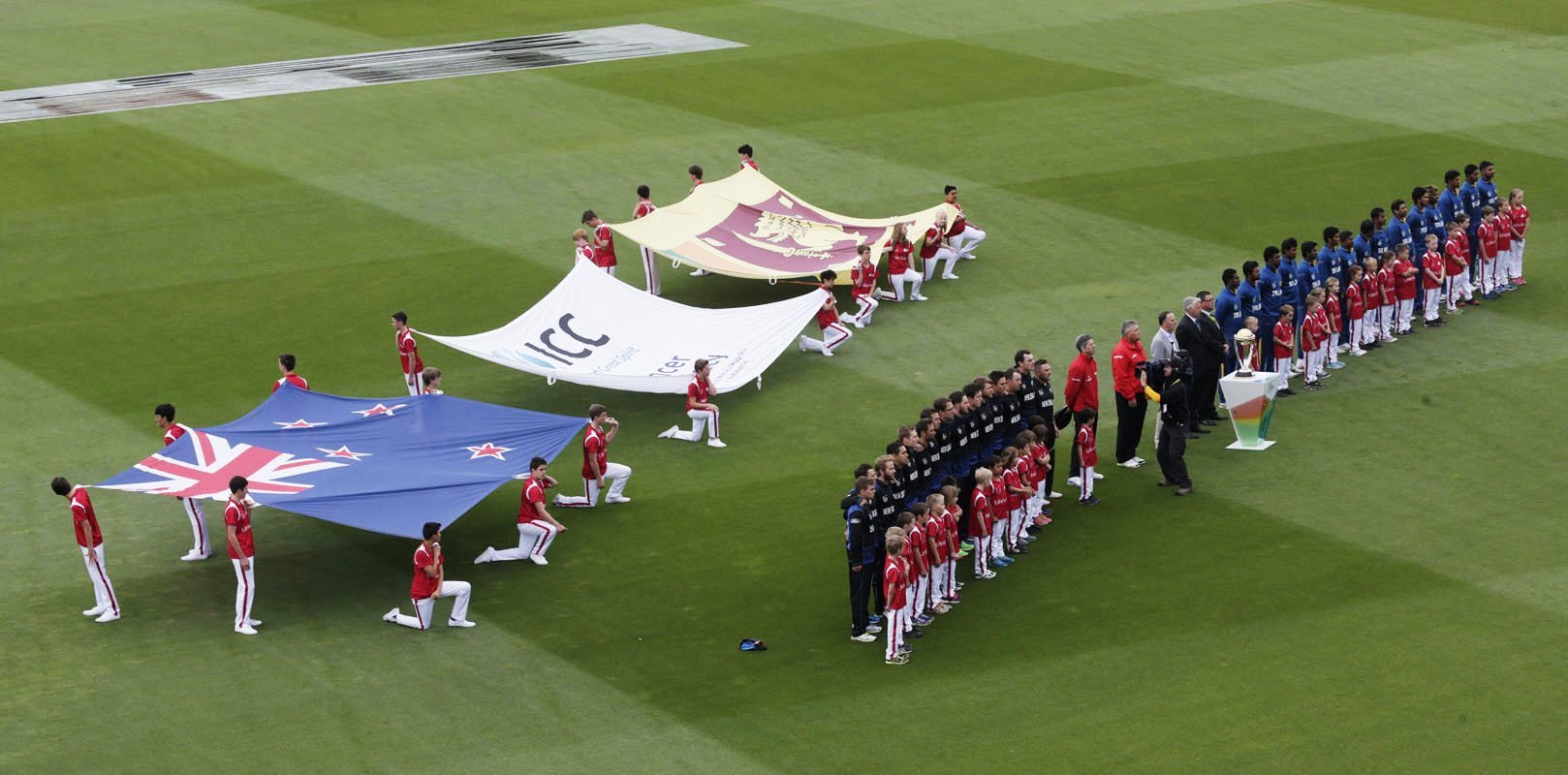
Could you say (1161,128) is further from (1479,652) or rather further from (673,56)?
(1479,652)

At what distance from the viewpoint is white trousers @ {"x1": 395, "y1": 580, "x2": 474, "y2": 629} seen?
2148 cm

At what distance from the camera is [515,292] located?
34094 millimetres

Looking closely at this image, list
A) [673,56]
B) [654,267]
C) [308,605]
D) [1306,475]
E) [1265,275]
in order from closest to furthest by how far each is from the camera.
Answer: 1. [308,605]
2. [1306,475]
3. [1265,275]
4. [654,267]
5. [673,56]

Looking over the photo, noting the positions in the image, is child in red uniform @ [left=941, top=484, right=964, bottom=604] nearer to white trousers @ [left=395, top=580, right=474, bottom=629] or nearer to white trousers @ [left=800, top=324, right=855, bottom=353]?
white trousers @ [left=395, top=580, right=474, bottom=629]

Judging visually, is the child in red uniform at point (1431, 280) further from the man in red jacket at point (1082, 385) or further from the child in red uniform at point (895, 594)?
the child in red uniform at point (895, 594)

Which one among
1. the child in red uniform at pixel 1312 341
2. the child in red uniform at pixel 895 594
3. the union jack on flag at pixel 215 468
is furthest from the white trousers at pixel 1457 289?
the union jack on flag at pixel 215 468

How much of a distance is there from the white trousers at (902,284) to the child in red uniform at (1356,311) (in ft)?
24.4

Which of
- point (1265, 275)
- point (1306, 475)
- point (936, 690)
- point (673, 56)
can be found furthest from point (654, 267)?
point (673, 56)

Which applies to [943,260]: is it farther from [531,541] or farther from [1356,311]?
[531,541]

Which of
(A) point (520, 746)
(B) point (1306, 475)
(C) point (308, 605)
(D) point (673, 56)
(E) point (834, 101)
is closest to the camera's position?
(A) point (520, 746)

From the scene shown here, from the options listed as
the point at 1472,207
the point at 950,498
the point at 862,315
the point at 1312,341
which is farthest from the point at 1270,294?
the point at 950,498

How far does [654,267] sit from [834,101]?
14.5 metres

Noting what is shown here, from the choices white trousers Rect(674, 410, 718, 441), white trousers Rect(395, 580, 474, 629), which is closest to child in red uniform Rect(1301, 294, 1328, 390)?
white trousers Rect(674, 410, 718, 441)

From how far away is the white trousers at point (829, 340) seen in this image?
101 feet
